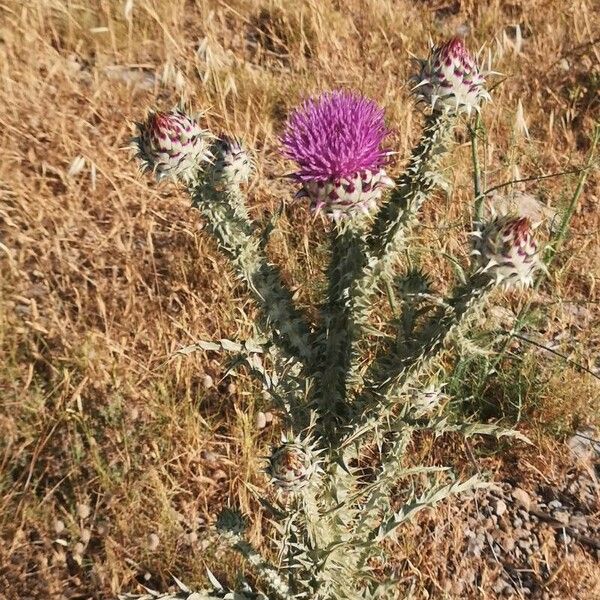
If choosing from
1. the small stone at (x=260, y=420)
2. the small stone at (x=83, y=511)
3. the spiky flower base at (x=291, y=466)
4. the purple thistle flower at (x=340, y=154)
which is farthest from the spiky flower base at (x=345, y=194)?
the small stone at (x=83, y=511)

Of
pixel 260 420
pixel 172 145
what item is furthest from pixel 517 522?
pixel 172 145

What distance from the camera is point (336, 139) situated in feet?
5.30

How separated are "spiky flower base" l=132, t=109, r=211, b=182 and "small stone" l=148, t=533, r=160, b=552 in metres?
1.52

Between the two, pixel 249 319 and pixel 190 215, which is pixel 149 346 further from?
pixel 190 215

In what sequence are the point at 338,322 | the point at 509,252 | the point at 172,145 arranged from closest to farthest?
1. the point at 509,252
2. the point at 172,145
3. the point at 338,322

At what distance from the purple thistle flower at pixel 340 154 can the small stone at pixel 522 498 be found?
1.81 meters

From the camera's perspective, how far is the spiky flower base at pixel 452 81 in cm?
168

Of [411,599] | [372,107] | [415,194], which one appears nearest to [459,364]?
[411,599]

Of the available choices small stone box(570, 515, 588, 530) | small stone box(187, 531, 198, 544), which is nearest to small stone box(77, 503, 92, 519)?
small stone box(187, 531, 198, 544)

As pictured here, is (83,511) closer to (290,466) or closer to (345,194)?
(290,466)

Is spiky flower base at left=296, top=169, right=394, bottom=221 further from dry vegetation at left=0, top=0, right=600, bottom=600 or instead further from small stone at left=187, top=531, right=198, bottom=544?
small stone at left=187, top=531, right=198, bottom=544

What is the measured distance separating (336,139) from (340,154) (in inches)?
1.7

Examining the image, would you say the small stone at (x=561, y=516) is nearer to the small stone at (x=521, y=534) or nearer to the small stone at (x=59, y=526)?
the small stone at (x=521, y=534)

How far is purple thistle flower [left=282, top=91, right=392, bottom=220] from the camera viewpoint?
62.7 inches
